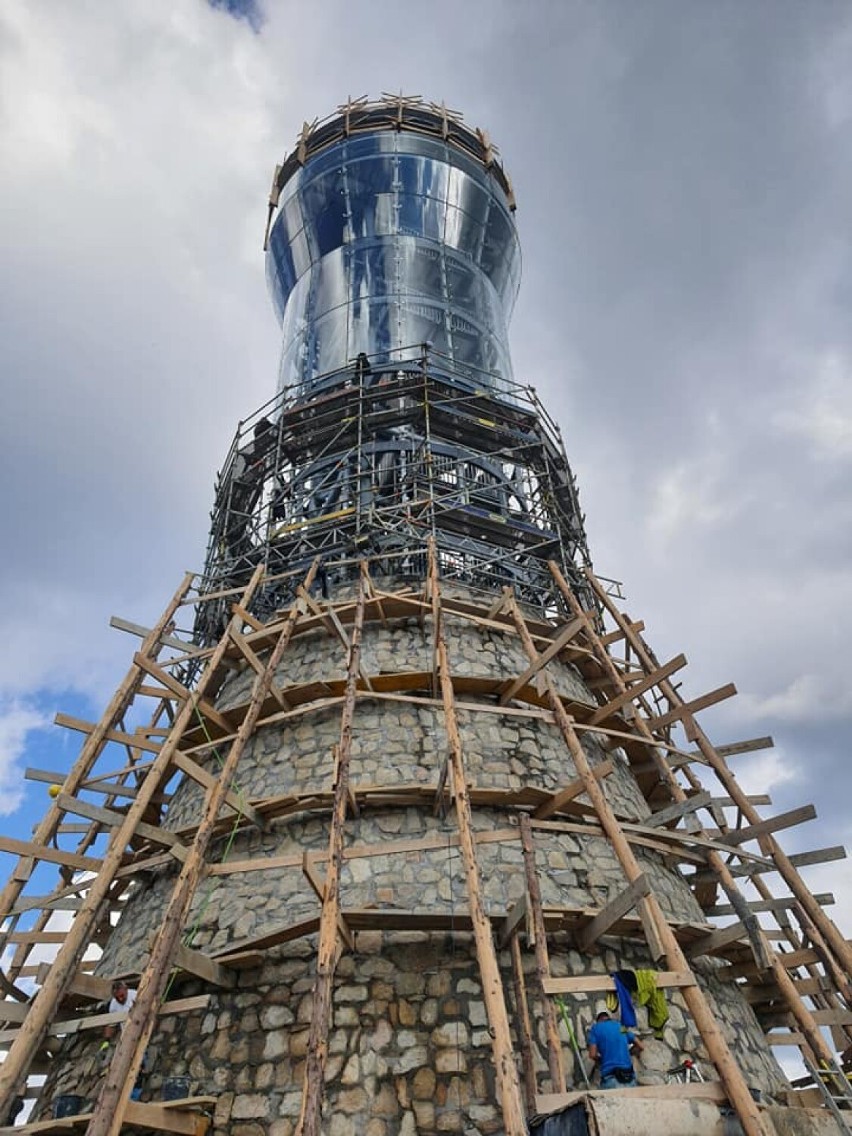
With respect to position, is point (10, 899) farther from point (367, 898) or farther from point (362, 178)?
point (362, 178)

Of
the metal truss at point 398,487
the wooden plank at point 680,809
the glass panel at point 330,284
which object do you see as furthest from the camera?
the glass panel at point 330,284

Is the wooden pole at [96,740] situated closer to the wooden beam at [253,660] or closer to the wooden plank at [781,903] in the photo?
the wooden beam at [253,660]

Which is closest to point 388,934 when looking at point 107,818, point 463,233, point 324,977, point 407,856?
point 407,856

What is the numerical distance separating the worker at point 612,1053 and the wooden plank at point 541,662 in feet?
11.1

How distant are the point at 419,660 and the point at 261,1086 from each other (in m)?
4.68

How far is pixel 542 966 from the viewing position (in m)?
5.22

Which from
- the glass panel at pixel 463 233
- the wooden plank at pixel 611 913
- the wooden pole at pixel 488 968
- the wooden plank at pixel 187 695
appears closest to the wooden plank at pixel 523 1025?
the wooden pole at pixel 488 968

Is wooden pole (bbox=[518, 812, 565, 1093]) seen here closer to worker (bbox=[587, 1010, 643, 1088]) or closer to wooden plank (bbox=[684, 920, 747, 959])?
worker (bbox=[587, 1010, 643, 1088])

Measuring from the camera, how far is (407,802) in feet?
A: 23.6

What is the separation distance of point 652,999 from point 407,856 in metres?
2.38

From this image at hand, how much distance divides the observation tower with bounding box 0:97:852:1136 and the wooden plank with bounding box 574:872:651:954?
42 millimetres

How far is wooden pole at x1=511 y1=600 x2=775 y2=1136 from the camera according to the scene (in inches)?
158

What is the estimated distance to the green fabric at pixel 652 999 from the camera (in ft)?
16.7

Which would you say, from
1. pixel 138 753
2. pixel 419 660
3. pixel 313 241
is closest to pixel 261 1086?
pixel 419 660
